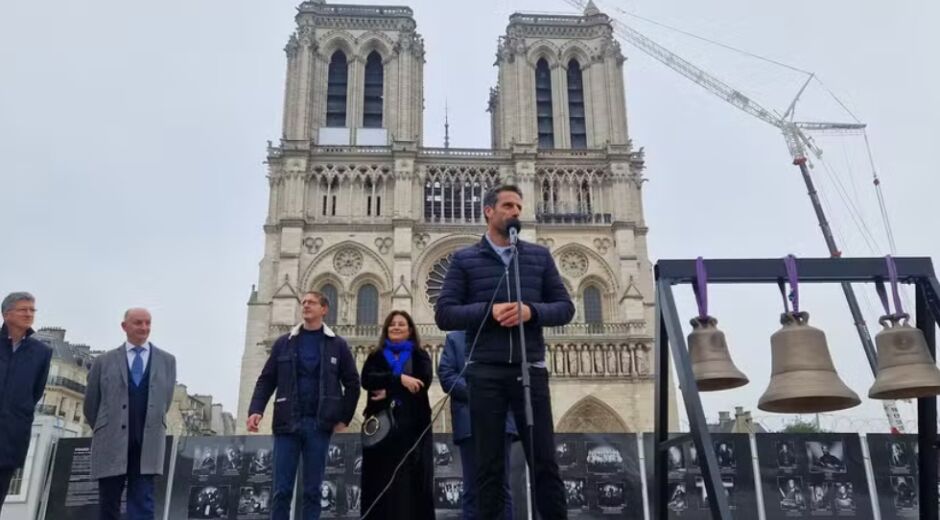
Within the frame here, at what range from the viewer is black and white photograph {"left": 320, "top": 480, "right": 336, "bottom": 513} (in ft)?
24.5

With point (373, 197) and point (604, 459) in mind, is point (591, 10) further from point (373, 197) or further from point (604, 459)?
point (604, 459)

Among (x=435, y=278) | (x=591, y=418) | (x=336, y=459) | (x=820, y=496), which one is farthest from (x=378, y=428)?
(x=435, y=278)

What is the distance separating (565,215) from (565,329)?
17.5 feet

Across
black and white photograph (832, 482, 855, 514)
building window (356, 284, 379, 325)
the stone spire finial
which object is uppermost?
the stone spire finial

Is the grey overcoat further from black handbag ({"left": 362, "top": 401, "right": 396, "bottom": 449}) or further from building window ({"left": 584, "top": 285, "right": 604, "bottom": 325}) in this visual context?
building window ({"left": 584, "top": 285, "right": 604, "bottom": 325})

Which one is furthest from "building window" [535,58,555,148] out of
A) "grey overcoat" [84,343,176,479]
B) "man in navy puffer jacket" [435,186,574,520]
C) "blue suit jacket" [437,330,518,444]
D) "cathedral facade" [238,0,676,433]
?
"man in navy puffer jacket" [435,186,574,520]

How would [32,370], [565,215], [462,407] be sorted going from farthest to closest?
[565,215] → [462,407] → [32,370]

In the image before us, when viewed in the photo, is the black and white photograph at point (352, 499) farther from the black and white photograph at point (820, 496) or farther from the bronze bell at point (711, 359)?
the black and white photograph at point (820, 496)

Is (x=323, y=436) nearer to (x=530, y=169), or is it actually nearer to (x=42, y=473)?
(x=42, y=473)

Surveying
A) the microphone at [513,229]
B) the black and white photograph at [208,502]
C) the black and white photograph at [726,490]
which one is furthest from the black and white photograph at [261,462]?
the microphone at [513,229]

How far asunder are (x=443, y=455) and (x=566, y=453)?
4.46 ft

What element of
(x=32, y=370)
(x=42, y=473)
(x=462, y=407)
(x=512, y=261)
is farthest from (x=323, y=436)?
(x=42, y=473)

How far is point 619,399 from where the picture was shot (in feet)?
88.8

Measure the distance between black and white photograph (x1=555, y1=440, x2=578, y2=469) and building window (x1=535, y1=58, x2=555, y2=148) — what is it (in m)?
26.5
